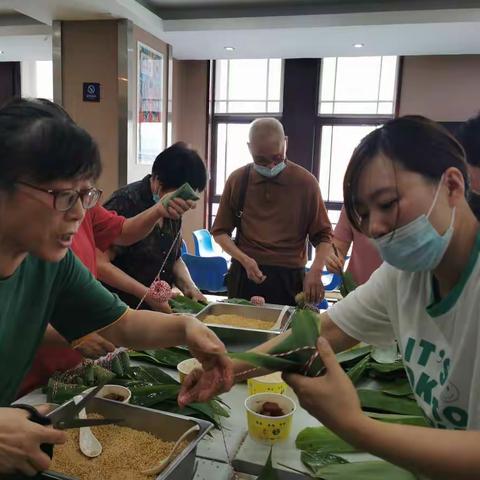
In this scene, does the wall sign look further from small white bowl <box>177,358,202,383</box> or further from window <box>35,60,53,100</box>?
small white bowl <box>177,358,202,383</box>

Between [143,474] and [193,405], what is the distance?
30 centimetres

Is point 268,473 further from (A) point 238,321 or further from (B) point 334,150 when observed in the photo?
(B) point 334,150

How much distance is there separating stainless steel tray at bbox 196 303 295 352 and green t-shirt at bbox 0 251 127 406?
764 mm

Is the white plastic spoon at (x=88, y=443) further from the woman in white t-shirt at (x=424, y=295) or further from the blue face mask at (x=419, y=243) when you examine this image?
the blue face mask at (x=419, y=243)

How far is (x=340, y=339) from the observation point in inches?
57.5

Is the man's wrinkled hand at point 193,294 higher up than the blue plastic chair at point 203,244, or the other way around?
the man's wrinkled hand at point 193,294

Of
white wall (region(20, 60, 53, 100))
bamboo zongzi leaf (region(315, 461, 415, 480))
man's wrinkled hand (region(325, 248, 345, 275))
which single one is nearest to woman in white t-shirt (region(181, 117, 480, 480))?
bamboo zongzi leaf (region(315, 461, 415, 480))

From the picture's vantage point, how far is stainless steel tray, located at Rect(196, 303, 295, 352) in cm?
213

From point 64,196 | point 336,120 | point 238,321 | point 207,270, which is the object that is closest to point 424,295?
point 64,196

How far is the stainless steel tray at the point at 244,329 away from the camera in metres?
2.13

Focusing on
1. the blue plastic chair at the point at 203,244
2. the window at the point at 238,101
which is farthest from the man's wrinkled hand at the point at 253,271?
the window at the point at 238,101

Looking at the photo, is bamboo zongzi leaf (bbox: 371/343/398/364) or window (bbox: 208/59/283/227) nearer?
bamboo zongzi leaf (bbox: 371/343/398/364)

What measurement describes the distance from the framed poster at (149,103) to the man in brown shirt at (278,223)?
213 cm

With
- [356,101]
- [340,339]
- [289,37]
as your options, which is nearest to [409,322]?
[340,339]
